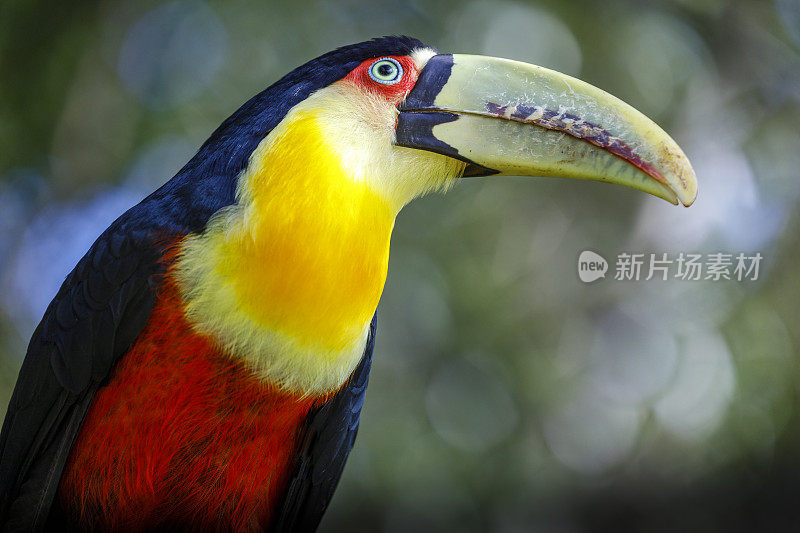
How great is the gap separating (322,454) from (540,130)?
0.76 meters

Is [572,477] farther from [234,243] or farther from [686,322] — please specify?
[234,243]

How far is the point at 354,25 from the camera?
2.51 meters

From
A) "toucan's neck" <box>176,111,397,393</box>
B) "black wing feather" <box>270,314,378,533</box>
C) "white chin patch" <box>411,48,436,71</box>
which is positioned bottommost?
"black wing feather" <box>270,314,378,533</box>

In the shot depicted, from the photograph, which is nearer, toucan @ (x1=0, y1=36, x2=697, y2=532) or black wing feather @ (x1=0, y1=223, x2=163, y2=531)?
toucan @ (x1=0, y1=36, x2=697, y2=532)

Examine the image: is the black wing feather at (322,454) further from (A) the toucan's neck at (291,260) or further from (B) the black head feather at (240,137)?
(B) the black head feather at (240,137)

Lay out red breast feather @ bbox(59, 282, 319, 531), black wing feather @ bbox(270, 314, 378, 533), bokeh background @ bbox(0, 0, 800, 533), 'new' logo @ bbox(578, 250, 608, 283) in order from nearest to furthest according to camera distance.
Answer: red breast feather @ bbox(59, 282, 319, 531) < black wing feather @ bbox(270, 314, 378, 533) < bokeh background @ bbox(0, 0, 800, 533) < 'new' logo @ bbox(578, 250, 608, 283)

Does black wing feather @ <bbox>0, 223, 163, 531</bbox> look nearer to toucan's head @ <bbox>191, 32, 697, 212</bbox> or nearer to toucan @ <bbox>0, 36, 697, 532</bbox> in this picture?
toucan @ <bbox>0, 36, 697, 532</bbox>

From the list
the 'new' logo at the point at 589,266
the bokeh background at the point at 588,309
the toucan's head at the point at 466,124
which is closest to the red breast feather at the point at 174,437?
the toucan's head at the point at 466,124

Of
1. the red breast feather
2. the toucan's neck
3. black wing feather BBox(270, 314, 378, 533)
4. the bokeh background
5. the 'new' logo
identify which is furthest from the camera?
the 'new' logo

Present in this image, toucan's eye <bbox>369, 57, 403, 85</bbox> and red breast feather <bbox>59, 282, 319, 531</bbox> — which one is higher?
toucan's eye <bbox>369, 57, 403, 85</bbox>

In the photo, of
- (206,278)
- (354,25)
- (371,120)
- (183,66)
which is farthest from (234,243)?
(354,25)

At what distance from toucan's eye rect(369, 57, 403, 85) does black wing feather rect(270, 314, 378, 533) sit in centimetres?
48

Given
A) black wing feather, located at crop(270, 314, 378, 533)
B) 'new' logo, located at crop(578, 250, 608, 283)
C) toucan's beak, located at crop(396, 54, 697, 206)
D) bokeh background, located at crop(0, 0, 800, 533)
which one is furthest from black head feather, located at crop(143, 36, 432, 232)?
'new' logo, located at crop(578, 250, 608, 283)

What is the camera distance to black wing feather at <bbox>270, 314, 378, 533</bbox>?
4.64ft
